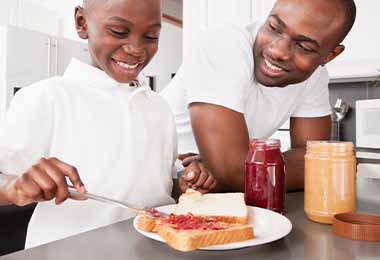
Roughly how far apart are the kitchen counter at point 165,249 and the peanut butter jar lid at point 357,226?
10 mm

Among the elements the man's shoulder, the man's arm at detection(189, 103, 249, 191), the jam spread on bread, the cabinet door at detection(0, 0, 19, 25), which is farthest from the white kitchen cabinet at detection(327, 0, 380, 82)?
the cabinet door at detection(0, 0, 19, 25)

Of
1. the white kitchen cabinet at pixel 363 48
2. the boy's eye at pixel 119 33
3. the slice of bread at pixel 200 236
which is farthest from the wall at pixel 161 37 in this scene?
the slice of bread at pixel 200 236

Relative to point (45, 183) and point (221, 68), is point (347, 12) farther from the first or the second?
point (45, 183)

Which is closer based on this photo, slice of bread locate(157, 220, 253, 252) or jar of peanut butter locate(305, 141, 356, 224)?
slice of bread locate(157, 220, 253, 252)

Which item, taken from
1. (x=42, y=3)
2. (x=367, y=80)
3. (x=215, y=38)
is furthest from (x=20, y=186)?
(x=42, y=3)

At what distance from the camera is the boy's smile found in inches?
33.3

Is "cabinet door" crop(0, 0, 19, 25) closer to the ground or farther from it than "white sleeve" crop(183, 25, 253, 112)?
farther from it

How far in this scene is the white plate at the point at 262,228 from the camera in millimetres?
562

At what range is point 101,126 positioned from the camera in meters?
0.85

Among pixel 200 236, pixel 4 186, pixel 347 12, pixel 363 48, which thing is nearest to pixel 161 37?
pixel 363 48

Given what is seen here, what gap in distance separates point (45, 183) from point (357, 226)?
18.4 inches

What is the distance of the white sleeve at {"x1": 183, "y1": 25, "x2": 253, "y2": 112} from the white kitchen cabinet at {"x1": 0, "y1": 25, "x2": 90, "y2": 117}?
2.51 metres

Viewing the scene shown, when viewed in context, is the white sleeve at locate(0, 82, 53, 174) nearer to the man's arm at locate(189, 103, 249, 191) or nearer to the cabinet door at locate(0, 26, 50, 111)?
the man's arm at locate(189, 103, 249, 191)

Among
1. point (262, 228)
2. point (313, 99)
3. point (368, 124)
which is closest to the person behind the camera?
point (262, 228)
